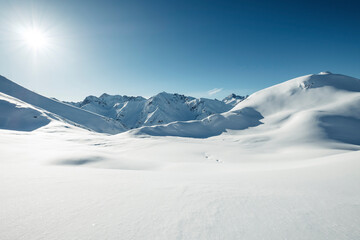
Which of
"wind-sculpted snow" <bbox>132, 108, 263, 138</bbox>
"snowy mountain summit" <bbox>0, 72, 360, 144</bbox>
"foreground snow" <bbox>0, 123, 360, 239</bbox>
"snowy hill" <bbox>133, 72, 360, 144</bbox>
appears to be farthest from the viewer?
"wind-sculpted snow" <bbox>132, 108, 263, 138</bbox>

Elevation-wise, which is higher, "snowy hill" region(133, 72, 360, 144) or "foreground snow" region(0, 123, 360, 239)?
"snowy hill" region(133, 72, 360, 144)

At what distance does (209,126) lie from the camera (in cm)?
4516

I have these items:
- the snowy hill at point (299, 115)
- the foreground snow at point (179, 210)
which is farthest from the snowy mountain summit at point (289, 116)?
the foreground snow at point (179, 210)

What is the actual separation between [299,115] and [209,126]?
23.2 meters

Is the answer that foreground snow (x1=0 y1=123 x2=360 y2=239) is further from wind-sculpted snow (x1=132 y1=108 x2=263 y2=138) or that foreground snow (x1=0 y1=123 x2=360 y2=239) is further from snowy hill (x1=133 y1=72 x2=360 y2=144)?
wind-sculpted snow (x1=132 y1=108 x2=263 y2=138)

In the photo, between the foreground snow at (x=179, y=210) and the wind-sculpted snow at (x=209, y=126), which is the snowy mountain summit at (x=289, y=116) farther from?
the foreground snow at (x=179, y=210)

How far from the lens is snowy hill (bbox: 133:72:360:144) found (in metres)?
30.3

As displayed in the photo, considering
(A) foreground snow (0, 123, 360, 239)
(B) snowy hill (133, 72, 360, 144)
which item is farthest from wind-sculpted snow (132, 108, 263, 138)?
(A) foreground snow (0, 123, 360, 239)

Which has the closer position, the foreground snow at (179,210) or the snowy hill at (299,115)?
the foreground snow at (179,210)

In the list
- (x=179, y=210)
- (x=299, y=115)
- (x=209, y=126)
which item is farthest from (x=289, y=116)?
(x=179, y=210)

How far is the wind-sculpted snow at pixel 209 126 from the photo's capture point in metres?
39.6

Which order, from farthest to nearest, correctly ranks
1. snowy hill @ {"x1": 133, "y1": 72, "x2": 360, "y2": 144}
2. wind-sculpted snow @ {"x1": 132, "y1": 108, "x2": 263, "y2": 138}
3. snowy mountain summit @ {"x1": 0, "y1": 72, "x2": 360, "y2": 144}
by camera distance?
wind-sculpted snow @ {"x1": 132, "y1": 108, "x2": 263, "y2": 138}, snowy mountain summit @ {"x1": 0, "y1": 72, "x2": 360, "y2": 144}, snowy hill @ {"x1": 133, "y1": 72, "x2": 360, "y2": 144}

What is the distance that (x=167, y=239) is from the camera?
82.0 inches

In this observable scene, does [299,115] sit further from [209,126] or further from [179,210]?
[179,210]
